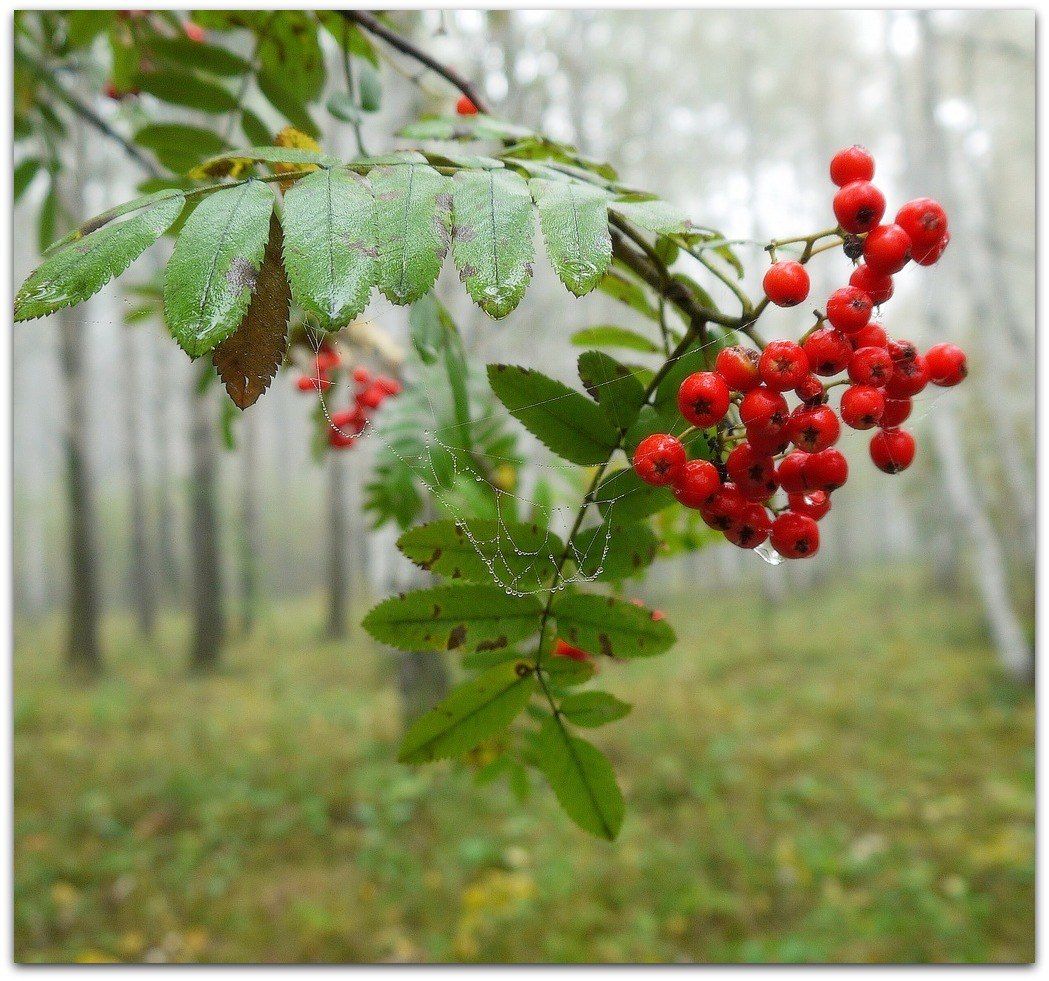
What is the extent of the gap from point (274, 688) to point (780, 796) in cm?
490

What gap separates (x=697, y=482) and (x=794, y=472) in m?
0.10

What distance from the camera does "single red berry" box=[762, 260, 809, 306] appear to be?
0.61m

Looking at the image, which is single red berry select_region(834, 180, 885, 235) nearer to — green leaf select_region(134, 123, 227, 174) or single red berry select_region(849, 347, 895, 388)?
single red berry select_region(849, 347, 895, 388)

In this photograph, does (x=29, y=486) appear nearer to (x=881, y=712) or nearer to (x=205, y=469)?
(x=205, y=469)

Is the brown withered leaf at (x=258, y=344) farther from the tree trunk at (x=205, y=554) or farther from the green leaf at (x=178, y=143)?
the tree trunk at (x=205, y=554)

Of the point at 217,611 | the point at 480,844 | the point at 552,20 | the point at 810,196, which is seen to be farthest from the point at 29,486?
the point at 480,844

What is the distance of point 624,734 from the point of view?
596cm

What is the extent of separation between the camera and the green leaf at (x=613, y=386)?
0.71m

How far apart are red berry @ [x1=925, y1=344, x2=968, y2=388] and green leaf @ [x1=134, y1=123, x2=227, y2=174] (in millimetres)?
1055

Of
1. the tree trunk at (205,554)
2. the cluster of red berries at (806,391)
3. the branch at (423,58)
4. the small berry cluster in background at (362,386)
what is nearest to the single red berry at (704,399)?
the cluster of red berries at (806,391)

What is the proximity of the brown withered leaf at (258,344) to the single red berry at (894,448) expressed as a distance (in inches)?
22.6

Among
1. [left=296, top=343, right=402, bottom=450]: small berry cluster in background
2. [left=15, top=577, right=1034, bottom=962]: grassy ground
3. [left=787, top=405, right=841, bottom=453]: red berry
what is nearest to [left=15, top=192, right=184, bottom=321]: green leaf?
[left=787, top=405, right=841, bottom=453]: red berry

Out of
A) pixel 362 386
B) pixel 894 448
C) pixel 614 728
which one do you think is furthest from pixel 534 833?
pixel 894 448

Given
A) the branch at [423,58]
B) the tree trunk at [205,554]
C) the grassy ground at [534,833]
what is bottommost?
the grassy ground at [534,833]
